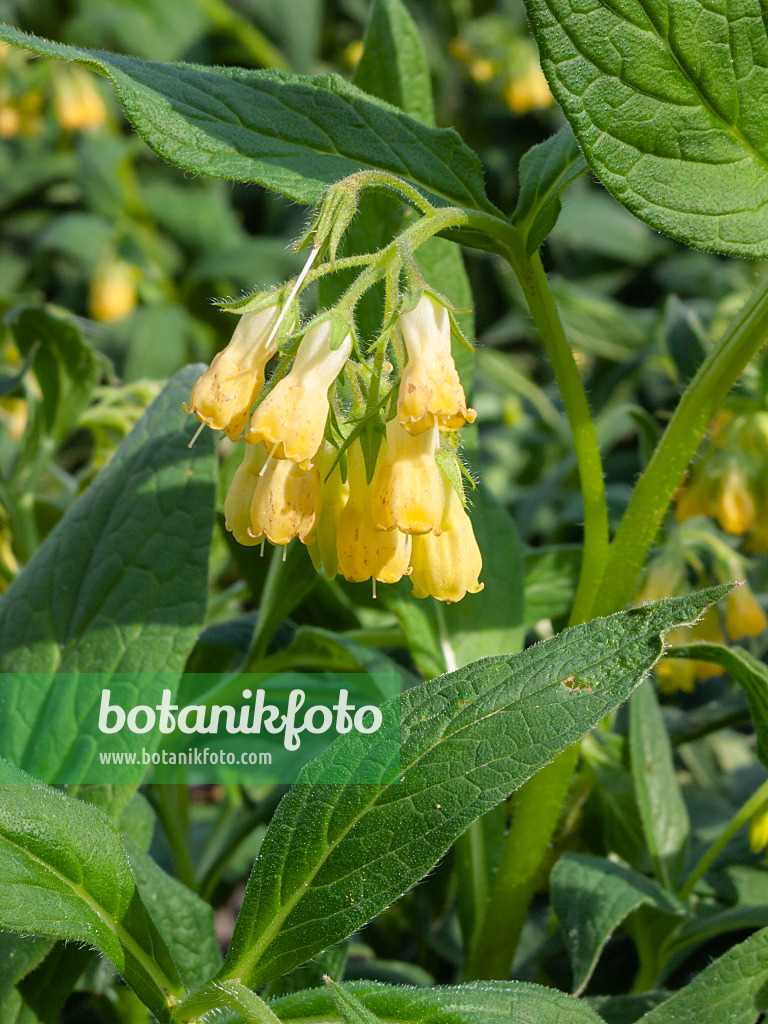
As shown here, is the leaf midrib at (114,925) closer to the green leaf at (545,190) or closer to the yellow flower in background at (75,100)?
the green leaf at (545,190)

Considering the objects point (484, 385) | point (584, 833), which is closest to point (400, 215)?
point (584, 833)

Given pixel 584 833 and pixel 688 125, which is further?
pixel 584 833

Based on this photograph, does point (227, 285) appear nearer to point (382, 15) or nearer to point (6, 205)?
point (6, 205)

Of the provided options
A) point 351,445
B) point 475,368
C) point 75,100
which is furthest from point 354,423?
point 75,100

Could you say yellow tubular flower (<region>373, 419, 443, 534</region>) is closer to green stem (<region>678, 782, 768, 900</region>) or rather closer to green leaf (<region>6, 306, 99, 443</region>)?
green stem (<region>678, 782, 768, 900</region>)

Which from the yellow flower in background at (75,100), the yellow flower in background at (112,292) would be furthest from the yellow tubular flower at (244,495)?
the yellow flower in background at (75,100)

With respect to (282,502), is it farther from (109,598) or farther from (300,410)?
(109,598)

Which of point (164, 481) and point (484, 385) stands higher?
point (164, 481)
